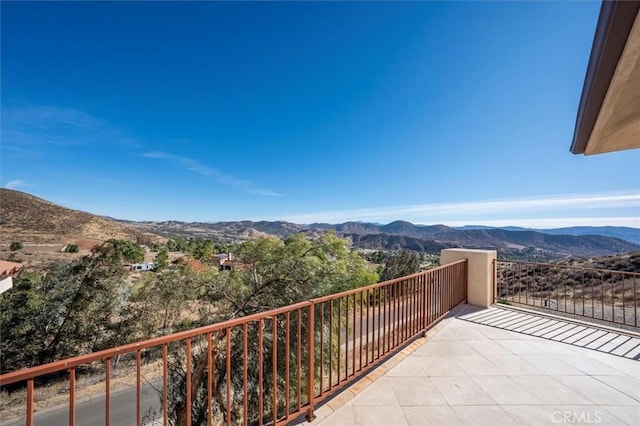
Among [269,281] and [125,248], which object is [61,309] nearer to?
Result: [125,248]

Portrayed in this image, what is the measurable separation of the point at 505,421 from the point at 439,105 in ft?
39.3

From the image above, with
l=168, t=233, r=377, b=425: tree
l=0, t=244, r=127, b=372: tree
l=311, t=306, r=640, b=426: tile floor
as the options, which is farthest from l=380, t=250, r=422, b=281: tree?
l=311, t=306, r=640, b=426: tile floor

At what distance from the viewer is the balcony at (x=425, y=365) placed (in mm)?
1846

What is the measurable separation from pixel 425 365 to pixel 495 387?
66 centimetres

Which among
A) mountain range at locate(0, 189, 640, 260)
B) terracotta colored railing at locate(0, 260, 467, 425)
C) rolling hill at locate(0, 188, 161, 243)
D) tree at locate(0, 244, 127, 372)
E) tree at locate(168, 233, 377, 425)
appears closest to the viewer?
terracotta colored railing at locate(0, 260, 467, 425)

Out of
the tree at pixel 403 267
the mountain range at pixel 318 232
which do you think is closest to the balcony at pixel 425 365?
the mountain range at pixel 318 232

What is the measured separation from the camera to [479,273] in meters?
5.14

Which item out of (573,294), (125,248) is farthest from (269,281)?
(125,248)

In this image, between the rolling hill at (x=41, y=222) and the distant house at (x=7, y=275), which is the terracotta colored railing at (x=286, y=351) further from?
the rolling hill at (x=41, y=222)

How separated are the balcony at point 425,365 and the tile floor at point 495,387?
0.04 ft

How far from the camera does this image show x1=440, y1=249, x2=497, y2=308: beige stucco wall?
16.6 ft

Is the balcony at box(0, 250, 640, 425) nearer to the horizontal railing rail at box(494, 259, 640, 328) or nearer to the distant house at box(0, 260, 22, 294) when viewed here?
the horizontal railing rail at box(494, 259, 640, 328)

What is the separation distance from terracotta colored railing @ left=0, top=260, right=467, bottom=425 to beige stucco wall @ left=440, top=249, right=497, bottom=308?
143 millimetres

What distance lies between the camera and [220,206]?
4253 centimetres
